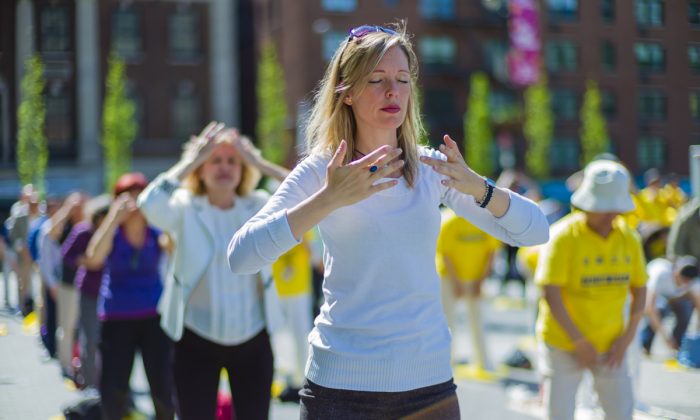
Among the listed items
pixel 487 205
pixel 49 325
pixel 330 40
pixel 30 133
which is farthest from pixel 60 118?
pixel 487 205

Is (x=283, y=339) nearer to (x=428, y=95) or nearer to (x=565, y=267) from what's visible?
(x=565, y=267)

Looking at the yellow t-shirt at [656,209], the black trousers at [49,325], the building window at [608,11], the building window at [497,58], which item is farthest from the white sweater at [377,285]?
the building window at [497,58]

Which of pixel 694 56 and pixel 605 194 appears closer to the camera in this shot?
pixel 605 194

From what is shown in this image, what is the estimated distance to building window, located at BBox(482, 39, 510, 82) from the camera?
155ft

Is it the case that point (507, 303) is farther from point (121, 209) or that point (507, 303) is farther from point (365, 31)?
point (365, 31)

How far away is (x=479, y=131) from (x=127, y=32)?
16834mm

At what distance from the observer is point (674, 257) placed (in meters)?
8.55

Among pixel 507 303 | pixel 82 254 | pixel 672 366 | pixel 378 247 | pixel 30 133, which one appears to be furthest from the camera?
pixel 30 133

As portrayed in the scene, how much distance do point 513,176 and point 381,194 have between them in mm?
7996

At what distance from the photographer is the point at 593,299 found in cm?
488

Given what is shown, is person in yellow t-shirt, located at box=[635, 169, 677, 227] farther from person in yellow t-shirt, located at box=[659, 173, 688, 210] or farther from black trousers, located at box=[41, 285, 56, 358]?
black trousers, located at box=[41, 285, 56, 358]

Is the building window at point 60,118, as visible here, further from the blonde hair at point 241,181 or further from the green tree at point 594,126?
the blonde hair at point 241,181

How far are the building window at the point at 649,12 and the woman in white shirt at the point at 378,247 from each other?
266cm

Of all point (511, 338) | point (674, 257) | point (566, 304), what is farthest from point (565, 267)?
point (511, 338)
